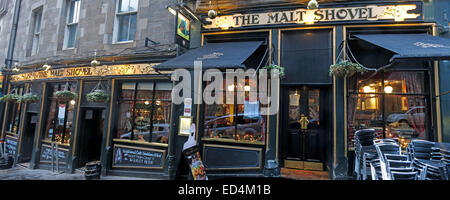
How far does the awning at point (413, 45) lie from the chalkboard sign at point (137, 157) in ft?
22.8

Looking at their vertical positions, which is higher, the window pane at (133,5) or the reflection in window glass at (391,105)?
the window pane at (133,5)

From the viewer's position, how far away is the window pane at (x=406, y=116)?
5461mm

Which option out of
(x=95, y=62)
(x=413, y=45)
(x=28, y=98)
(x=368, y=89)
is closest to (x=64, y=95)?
(x=95, y=62)

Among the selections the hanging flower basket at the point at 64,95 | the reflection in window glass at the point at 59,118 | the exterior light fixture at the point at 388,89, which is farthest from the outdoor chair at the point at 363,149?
the reflection in window glass at the point at 59,118

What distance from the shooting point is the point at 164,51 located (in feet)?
23.2

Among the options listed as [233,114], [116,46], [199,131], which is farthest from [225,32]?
[116,46]

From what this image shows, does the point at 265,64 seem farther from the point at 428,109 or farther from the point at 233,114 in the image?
the point at 428,109

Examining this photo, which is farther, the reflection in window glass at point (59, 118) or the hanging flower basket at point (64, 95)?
the reflection in window glass at point (59, 118)

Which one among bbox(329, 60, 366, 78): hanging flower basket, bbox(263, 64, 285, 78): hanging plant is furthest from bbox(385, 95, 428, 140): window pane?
bbox(263, 64, 285, 78): hanging plant

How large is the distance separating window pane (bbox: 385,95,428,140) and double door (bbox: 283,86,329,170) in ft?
5.25

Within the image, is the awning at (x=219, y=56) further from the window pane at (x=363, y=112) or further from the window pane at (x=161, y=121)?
the window pane at (x=363, y=112)

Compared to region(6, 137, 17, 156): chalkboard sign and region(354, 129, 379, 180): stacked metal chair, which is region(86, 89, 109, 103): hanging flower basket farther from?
region(354, 129, 379, 180): stacked metal chair

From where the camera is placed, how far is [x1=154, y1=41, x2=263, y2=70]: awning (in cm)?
530

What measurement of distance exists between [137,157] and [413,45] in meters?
8.55
